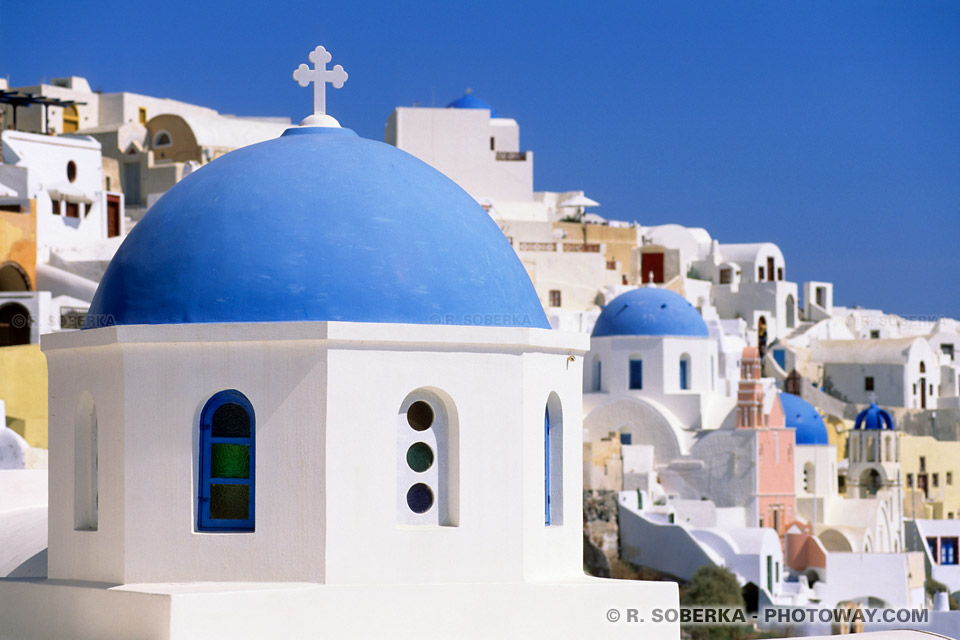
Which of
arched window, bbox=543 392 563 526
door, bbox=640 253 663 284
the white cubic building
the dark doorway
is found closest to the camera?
the white cubic building

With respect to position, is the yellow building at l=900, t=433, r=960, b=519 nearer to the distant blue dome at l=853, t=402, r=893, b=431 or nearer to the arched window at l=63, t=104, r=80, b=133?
the distant blue dome at l=853, t=402, r=893, b=431

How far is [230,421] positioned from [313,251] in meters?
0.94

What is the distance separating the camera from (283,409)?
7164 mm

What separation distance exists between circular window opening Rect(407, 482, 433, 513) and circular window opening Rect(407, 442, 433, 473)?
86mm

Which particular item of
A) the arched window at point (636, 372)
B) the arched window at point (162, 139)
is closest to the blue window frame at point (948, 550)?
the arched window at point (636, 372)

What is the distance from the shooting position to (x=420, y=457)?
24.5 feet

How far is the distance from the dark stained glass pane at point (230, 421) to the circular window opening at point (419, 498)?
34.5 inches

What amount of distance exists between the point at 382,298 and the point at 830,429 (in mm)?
36640

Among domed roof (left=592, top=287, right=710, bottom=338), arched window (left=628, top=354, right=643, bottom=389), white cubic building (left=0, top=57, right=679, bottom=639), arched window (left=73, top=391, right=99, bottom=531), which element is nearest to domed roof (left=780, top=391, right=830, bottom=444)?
domed roof (left=592, top=287, right=710, bottom=338)

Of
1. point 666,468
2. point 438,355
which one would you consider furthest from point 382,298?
point 666,468

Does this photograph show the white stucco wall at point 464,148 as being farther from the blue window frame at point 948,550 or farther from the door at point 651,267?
the blue window frame at point 948,550

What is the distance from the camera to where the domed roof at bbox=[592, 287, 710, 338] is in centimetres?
3581

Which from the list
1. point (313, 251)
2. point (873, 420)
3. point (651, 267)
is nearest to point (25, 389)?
point (313, 251)

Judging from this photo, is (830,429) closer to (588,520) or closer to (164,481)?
(588,520)
